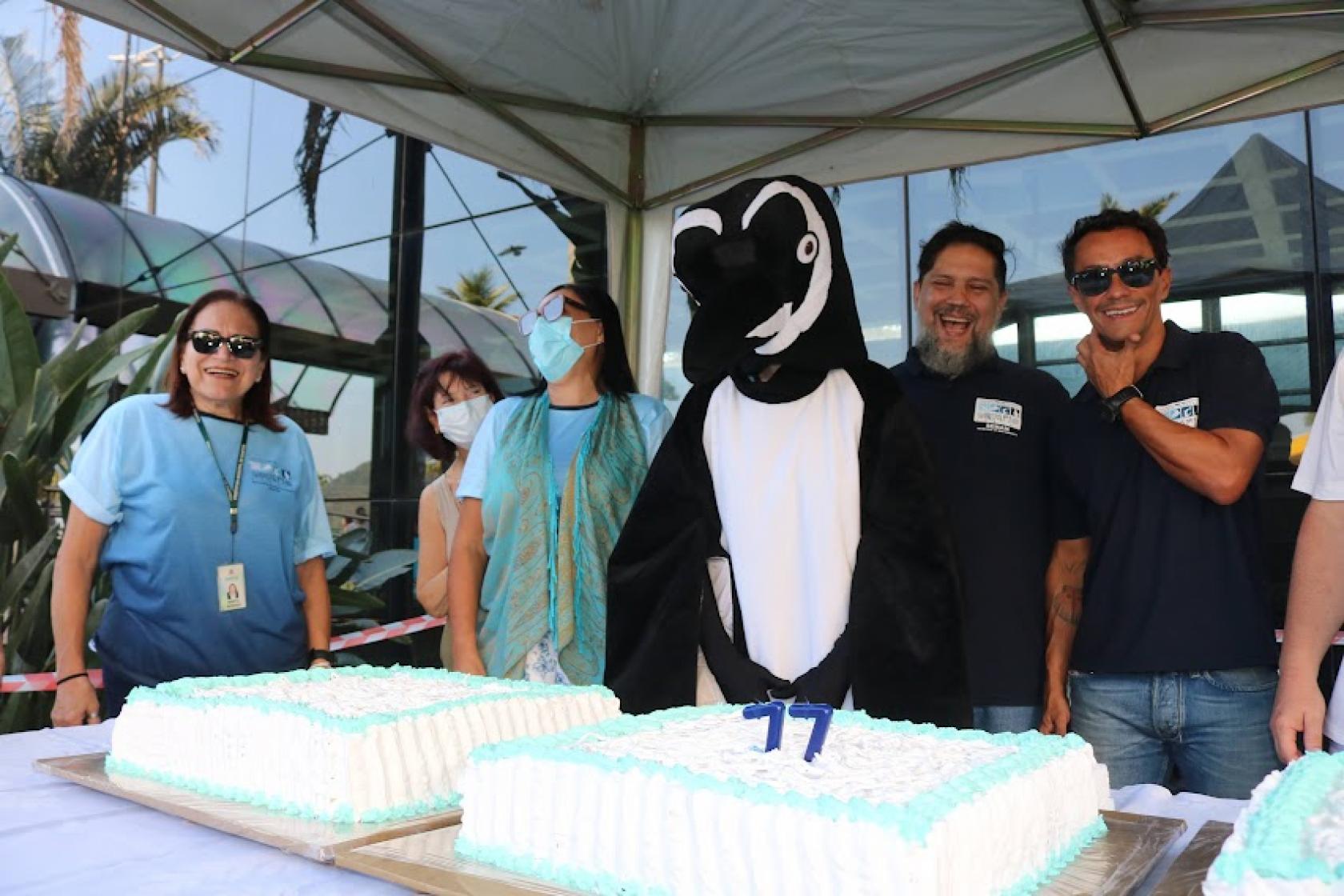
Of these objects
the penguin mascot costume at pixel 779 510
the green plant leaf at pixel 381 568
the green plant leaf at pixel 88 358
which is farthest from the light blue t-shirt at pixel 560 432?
the green plant leaf at pixel 381 568

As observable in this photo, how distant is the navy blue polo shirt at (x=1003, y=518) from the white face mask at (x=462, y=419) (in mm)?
1877

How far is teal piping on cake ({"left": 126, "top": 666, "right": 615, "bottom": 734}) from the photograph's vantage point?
1.36 meters

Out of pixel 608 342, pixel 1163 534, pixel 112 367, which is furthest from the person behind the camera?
pixel 112 367

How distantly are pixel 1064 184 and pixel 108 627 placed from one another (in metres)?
3.34

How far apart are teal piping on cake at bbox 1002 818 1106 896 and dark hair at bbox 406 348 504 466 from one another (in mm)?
2941

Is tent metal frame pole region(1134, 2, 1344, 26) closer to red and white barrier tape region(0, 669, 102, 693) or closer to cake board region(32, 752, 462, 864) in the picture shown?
cake board region(32, 752, 462, 864)

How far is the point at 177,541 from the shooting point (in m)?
2.30

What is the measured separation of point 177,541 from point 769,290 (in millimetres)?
1350

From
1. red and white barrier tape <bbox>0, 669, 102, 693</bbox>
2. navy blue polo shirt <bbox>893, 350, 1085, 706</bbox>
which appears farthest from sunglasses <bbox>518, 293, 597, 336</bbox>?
red and white barrier tape <bbox>0, 669, 102, 693</bbox>

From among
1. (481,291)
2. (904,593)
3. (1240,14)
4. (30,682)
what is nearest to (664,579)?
(904,593)

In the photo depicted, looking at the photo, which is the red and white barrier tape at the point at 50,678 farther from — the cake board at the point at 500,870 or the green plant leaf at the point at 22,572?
the cake board at the point at 500,870

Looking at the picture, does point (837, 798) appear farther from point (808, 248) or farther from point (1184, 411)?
point (1184, 411)

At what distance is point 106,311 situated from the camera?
7000 mm

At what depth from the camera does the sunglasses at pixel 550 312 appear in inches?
100
